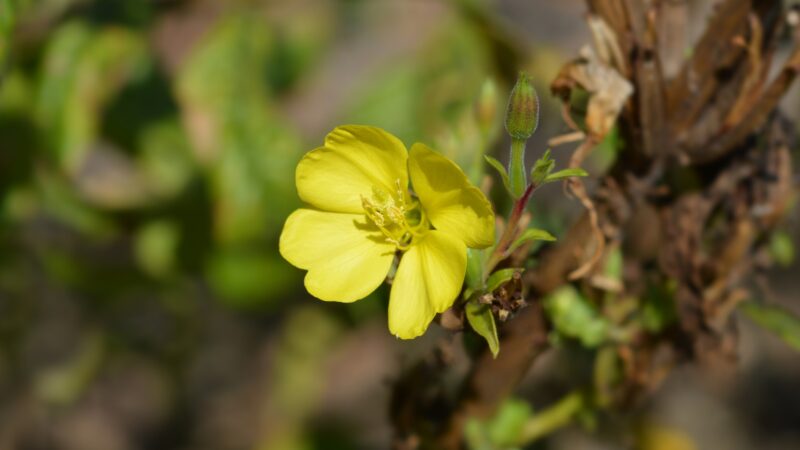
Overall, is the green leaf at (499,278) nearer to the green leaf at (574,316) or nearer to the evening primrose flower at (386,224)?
the evening primrose flower at (386,224)

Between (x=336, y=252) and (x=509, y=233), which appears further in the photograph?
(x=336, y=252)

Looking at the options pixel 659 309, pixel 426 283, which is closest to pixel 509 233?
pixel 426 283

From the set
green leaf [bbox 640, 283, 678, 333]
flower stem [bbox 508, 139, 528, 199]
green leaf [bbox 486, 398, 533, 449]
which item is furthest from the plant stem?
flower stem [bbox 508, 139, 528, 199]

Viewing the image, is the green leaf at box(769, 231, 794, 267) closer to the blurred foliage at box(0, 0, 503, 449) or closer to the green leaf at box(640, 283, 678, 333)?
Result: the green leaf at box(640, 283, 678, 333)

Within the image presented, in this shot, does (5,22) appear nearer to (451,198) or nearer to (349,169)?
(349,169)

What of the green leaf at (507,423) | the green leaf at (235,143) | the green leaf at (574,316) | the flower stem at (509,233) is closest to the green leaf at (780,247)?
the green leaf at (574,316)

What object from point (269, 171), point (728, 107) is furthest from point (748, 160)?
point (269, 171)
